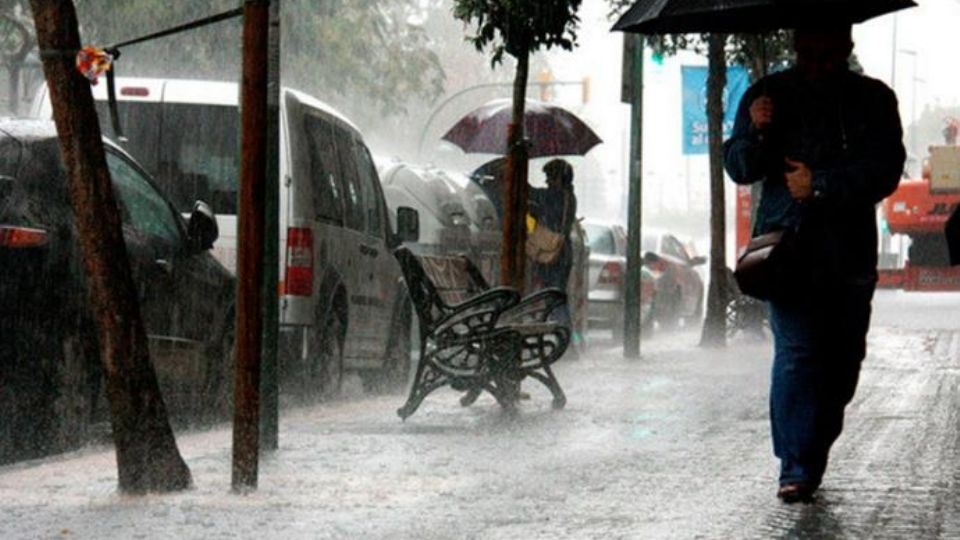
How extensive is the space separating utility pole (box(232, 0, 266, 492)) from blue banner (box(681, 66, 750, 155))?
69.0ft

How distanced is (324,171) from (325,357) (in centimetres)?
118

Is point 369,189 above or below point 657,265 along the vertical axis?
above

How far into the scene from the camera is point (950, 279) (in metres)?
37.1

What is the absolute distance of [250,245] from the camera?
339 inches

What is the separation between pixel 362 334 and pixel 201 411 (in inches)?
131

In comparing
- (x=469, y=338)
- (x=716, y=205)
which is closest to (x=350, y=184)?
(x=469, y=338)

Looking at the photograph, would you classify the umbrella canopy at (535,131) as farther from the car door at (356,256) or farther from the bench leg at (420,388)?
the bench leg at (420,388)

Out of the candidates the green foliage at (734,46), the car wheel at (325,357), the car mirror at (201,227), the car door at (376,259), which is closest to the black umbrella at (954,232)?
the car mirror at (201,227)

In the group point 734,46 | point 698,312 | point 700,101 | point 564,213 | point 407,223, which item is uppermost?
point 734,46

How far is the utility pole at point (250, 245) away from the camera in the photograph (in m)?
8.59

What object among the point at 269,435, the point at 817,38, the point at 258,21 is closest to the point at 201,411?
the point at 269,435

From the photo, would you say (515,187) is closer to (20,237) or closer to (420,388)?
(420,388)

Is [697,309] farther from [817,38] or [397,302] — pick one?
[817,38]

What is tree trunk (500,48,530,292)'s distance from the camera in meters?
14.2
